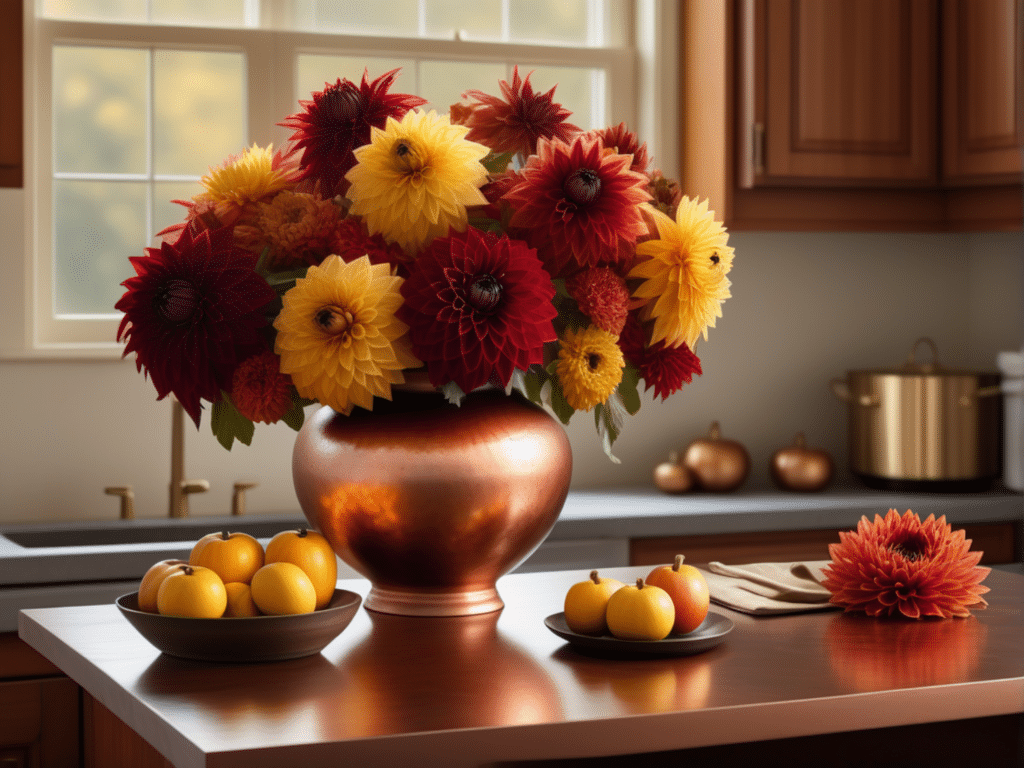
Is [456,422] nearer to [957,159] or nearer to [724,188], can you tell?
[724,188]

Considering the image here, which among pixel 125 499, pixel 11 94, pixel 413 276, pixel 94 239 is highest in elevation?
pixel 11 94

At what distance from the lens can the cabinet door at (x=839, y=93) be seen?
3.03m

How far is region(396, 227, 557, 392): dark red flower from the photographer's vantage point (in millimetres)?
1182

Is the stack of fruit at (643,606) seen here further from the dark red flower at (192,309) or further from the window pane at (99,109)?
the window pane at (99,109)

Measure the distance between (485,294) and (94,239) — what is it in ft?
6.69

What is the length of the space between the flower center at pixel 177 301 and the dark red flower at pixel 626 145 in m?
0.48

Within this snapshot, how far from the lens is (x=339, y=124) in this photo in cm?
137

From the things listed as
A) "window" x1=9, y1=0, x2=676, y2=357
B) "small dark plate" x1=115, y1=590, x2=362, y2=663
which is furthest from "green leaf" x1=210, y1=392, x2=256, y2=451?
"window" x1=9, y1=0, x2=676, y2=357

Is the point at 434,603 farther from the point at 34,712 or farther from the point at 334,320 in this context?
the point at 34,712

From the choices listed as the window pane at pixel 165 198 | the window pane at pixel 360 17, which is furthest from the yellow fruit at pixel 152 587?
the window pane at pixel 360 17

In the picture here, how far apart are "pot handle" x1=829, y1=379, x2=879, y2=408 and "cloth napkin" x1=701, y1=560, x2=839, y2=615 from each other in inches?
61.4

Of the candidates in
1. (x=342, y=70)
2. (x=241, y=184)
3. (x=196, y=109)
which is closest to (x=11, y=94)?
(x=196, y=109)

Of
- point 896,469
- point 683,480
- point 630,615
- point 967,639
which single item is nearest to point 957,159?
point 896,469

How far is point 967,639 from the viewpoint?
1290 millimetres
